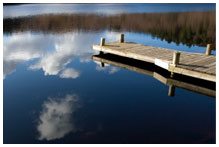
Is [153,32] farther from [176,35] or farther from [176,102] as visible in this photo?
[176,102]

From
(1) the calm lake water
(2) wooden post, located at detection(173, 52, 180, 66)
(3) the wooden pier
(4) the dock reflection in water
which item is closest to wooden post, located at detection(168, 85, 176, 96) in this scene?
(4) the dock reflection in water

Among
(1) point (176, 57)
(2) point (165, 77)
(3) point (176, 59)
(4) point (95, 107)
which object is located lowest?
(4) point (95, 107)

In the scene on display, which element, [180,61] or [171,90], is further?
[180,61]

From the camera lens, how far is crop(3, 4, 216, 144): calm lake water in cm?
839

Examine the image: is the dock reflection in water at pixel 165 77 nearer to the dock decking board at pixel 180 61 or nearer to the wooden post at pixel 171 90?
the wooden post at pixel 171 90

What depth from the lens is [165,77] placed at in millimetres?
13875

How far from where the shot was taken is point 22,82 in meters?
14.3

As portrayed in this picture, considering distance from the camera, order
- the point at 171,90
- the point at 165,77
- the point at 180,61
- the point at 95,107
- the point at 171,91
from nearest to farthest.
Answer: the point at 95,107 → the point at 171,91 → the point at 171,90 → the point at 180,61 → the point at 165,77

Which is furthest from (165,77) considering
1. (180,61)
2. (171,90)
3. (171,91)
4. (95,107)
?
(95,107)

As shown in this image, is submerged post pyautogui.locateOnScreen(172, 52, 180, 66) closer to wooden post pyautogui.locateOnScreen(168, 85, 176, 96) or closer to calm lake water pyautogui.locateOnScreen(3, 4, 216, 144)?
wooden post pyautogui.locateOnScreen(168, 85, 176, 96)

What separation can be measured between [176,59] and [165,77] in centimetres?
179

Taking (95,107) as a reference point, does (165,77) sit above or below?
above

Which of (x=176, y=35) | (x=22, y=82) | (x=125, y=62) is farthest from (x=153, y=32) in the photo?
(x=22, y=82)

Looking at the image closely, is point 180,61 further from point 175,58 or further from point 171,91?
point 171,91
